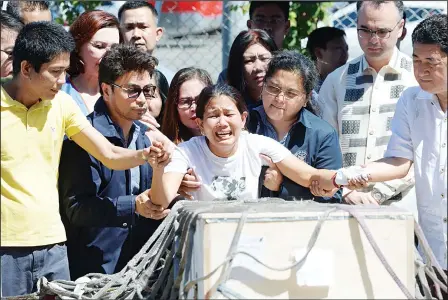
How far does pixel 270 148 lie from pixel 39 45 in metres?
1.05

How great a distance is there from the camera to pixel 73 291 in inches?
121

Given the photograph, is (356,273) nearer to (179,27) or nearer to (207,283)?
(207,283)

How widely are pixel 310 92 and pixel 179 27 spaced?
17.5 ft

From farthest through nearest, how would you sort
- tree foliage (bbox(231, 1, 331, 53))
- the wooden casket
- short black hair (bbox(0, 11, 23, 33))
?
tree foliage (bbox(231, 1, 331, 53)) → short black hair (bbox(0, 11, 23, 33)) → the wooden casket

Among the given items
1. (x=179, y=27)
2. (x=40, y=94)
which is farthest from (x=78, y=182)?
(x=179, y=27)

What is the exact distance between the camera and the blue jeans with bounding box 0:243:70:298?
3.26m

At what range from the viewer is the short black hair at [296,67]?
3.88 metres

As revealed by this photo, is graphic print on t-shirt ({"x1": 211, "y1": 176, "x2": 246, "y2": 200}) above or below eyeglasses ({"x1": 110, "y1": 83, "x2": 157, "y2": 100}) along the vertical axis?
below

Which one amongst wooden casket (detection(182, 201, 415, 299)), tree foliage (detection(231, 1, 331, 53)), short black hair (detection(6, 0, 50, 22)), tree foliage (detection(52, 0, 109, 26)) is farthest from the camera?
tree foliage (detection(52, 0, 109, 26))

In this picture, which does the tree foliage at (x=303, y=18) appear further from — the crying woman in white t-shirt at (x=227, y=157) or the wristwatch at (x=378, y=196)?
the crying woman in white t-shirt at (x=227, y=157)

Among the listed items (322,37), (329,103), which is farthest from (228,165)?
(322,37)

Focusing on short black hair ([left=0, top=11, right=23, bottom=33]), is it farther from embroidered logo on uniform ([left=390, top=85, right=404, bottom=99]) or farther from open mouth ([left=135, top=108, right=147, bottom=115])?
embroidered logo on uniform ([left=390, top=85, right=404, bottom=99])

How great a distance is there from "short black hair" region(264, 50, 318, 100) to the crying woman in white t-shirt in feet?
1.05

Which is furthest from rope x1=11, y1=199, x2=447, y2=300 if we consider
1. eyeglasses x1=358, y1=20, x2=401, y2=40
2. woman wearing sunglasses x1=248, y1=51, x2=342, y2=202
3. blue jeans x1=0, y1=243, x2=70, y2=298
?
eyeglasses x1=358, y1=20, x2=401, y2=40
